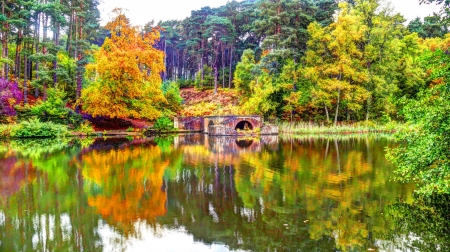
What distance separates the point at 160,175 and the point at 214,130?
20210mm

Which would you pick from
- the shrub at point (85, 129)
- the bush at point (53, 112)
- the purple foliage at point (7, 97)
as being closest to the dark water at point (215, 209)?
the purple foliage at point (7, 97)

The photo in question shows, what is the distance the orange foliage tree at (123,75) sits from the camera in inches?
1188

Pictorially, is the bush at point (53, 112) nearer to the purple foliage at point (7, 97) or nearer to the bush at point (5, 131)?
the purple foliage at point (7, 97)

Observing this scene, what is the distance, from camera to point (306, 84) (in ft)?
115

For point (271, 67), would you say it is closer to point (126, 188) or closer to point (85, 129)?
point (85, 129)

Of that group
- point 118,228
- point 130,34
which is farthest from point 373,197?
point 130,34

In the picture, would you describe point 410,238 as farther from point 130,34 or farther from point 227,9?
point 227,9

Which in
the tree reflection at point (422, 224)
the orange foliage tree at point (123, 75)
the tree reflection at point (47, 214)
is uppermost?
the orange foliage tree at point (123, 75)

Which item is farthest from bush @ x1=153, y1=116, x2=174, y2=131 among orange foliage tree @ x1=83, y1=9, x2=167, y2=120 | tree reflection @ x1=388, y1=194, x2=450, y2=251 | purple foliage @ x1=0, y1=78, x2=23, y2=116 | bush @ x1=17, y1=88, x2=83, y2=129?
tree reflection @ x1=388, y1=194, x2=450, y2=251

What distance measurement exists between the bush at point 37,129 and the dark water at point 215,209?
1618 cm

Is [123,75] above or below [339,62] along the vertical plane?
below

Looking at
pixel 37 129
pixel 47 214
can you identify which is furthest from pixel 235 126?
pixel 47 214

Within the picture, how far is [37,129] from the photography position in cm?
2812

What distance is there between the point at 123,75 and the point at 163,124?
6238 mm
